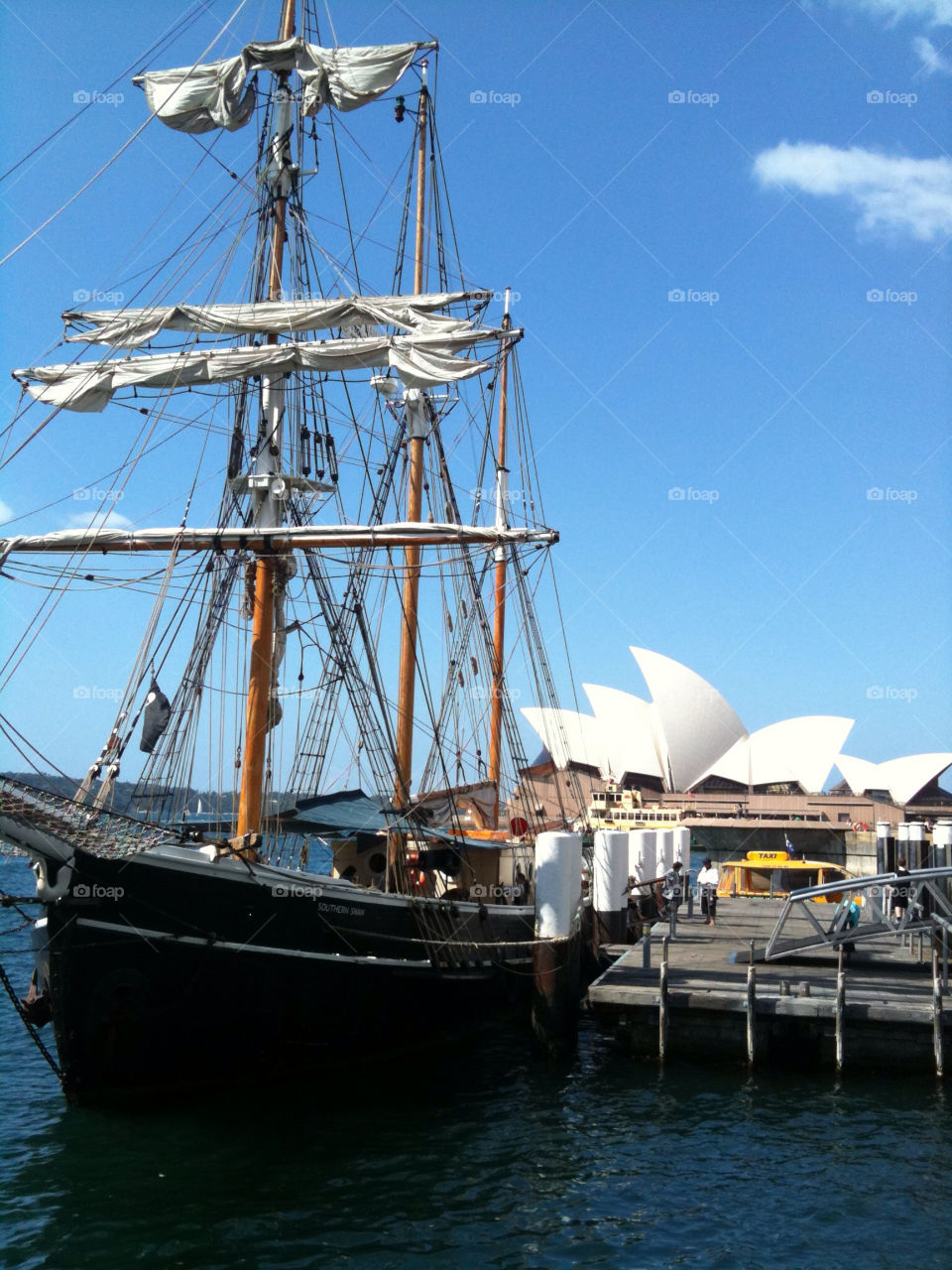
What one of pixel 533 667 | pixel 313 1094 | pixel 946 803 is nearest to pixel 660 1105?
pixel 313 1094

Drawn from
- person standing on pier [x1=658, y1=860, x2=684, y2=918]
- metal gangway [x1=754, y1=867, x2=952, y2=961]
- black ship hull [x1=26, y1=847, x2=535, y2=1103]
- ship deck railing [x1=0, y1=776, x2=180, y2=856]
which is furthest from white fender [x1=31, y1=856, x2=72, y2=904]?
person standing on pier [x1=658, y1=860, x2=684, y2=918]

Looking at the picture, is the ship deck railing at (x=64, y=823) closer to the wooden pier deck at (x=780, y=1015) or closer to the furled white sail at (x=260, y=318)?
the wooden pier deck at (x=780, y=1015)

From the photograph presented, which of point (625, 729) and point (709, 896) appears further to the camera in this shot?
point (625, 729)

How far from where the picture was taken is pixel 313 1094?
15.9 metres

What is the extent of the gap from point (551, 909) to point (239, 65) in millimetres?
20268

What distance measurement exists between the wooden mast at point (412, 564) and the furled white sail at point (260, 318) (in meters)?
3.66

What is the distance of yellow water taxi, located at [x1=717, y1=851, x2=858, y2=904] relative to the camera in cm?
3731

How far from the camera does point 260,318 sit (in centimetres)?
2388

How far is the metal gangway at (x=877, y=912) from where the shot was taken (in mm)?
19016

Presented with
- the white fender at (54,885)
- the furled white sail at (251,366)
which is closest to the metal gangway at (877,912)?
the white fender at (54,885)

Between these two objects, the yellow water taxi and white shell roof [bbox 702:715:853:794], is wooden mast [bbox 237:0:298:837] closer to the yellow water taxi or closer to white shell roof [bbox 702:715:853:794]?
the yellow water taxi

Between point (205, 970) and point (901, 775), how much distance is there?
80.3m

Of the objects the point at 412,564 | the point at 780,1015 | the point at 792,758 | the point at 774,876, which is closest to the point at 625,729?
the point at 792,758

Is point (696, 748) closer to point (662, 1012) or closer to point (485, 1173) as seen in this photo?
point (662, 1012)
